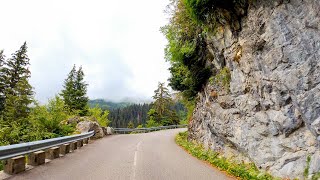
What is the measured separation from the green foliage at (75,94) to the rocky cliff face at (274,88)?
39.0 metres

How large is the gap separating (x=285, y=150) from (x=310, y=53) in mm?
3242

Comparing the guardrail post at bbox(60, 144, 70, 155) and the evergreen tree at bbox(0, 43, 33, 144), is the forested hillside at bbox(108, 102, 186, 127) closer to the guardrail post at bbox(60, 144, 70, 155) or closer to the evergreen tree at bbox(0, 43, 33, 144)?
the evergreen tree at bbox(0, 43, 33, 144)

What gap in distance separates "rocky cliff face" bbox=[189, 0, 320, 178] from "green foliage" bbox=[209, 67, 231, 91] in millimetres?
372

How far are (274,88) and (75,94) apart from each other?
149ft

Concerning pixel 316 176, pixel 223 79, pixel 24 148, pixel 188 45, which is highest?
pixel 188 45

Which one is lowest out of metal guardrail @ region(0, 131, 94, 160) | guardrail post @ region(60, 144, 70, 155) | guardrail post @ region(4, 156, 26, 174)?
guardrail post @ region(4, 156, 26, 174)

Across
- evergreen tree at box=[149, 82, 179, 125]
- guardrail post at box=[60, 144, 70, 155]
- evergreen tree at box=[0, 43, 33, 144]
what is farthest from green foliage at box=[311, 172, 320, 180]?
evergreen tree at box=[149, 82, 179, 125]

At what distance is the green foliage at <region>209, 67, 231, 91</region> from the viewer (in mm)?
Result: 15578

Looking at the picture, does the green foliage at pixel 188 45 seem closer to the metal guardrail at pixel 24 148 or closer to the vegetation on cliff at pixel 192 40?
the vegetation on cliff at pixel 192 40

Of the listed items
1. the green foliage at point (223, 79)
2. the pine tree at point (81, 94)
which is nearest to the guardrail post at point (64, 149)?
the green foliage at point (223, 79)

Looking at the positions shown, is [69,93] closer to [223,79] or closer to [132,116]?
[223,79]

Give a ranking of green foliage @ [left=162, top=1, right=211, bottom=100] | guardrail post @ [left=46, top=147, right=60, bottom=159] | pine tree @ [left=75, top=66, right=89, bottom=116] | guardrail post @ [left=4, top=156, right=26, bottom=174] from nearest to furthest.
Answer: guardrail post @ [left=4, top=156, right=26, bottom=174] < guardrail post @ [left=46, top=147, right=60, bottom=159] < green foliage @ [left=162, top=1, right=211, bottom=100] < pine tree @ [left=75, top=66, right=89, bottom=116]

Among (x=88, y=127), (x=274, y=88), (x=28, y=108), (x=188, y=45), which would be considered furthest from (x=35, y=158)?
(x=28, y=108)

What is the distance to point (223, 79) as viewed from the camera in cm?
1616
